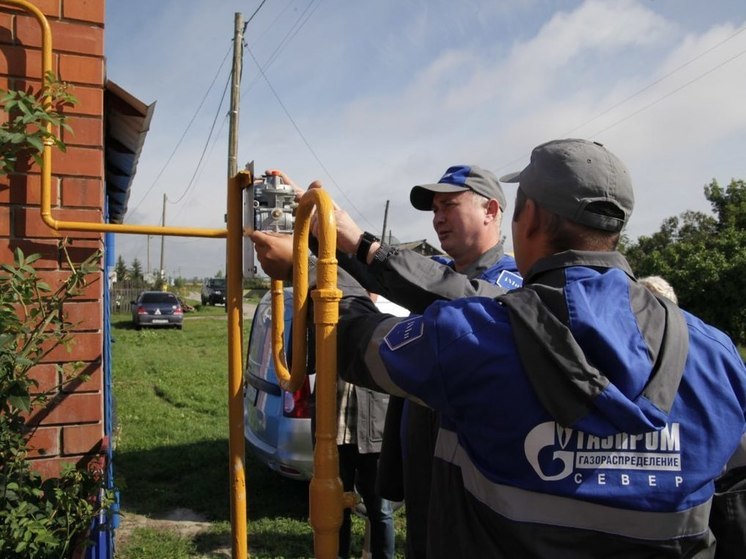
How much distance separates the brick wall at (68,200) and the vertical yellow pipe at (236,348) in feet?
2.95

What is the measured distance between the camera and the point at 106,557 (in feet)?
9.12

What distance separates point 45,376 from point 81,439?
290 mm

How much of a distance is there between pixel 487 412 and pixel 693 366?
0.45 m

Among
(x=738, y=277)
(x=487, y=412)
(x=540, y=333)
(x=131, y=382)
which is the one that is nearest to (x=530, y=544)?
(x=487, y=412)

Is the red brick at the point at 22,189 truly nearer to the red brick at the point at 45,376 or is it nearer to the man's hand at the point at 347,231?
the red brick at the point at 45,376

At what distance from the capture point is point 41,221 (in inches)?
93.1

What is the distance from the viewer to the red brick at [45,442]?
2.39m

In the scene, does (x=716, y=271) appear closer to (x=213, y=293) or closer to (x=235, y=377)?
(x=235, y=377)

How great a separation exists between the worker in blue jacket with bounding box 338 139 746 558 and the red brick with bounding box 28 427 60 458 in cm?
167

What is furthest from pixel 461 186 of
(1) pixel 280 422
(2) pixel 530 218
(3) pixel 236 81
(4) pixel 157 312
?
(4) pixel 157 312

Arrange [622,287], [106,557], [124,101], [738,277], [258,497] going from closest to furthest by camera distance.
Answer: [622,287] → [106,557] → [124,101] → [258,497] → [738,277]

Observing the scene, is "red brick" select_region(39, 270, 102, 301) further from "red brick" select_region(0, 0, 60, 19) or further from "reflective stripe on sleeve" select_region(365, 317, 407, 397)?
"reflective stripe on sleeve" select_region(365, 317, 407, 397)

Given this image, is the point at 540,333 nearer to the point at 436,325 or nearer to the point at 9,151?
the point at 436,325

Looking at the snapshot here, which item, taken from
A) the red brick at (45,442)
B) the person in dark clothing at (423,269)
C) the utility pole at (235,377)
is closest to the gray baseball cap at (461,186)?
the person in dark clothing at (423,269)
